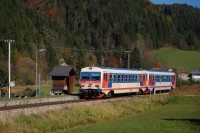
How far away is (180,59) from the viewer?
145125mm

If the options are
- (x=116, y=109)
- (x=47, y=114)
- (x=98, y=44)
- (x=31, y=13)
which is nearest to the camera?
(x=47, y=114)

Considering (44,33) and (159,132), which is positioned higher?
(44,33)

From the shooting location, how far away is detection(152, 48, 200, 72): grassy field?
13412 cm

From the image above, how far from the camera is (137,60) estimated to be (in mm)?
120312

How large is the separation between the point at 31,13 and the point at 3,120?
467 ft

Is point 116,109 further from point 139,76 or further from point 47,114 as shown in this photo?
point 139,76

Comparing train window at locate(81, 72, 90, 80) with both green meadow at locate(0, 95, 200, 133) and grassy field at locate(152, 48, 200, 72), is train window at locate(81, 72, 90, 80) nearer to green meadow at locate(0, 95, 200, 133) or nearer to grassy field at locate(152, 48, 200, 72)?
green meadow at locate(0, 95, 200, 133)

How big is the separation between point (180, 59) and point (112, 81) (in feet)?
349

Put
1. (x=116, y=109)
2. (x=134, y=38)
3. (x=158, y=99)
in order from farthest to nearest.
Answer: (x=134, y=38) < (x=158, y=99) < (x=116, y=109)

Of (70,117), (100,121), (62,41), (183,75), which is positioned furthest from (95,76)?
(62,41)

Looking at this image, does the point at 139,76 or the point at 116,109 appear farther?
the point at 139,76

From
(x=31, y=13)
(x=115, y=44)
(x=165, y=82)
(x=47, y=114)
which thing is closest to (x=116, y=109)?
(x=47, y=114)

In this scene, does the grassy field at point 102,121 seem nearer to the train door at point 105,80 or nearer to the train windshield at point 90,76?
the train door at point 105,80

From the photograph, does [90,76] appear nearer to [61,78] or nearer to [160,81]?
[61,78]
